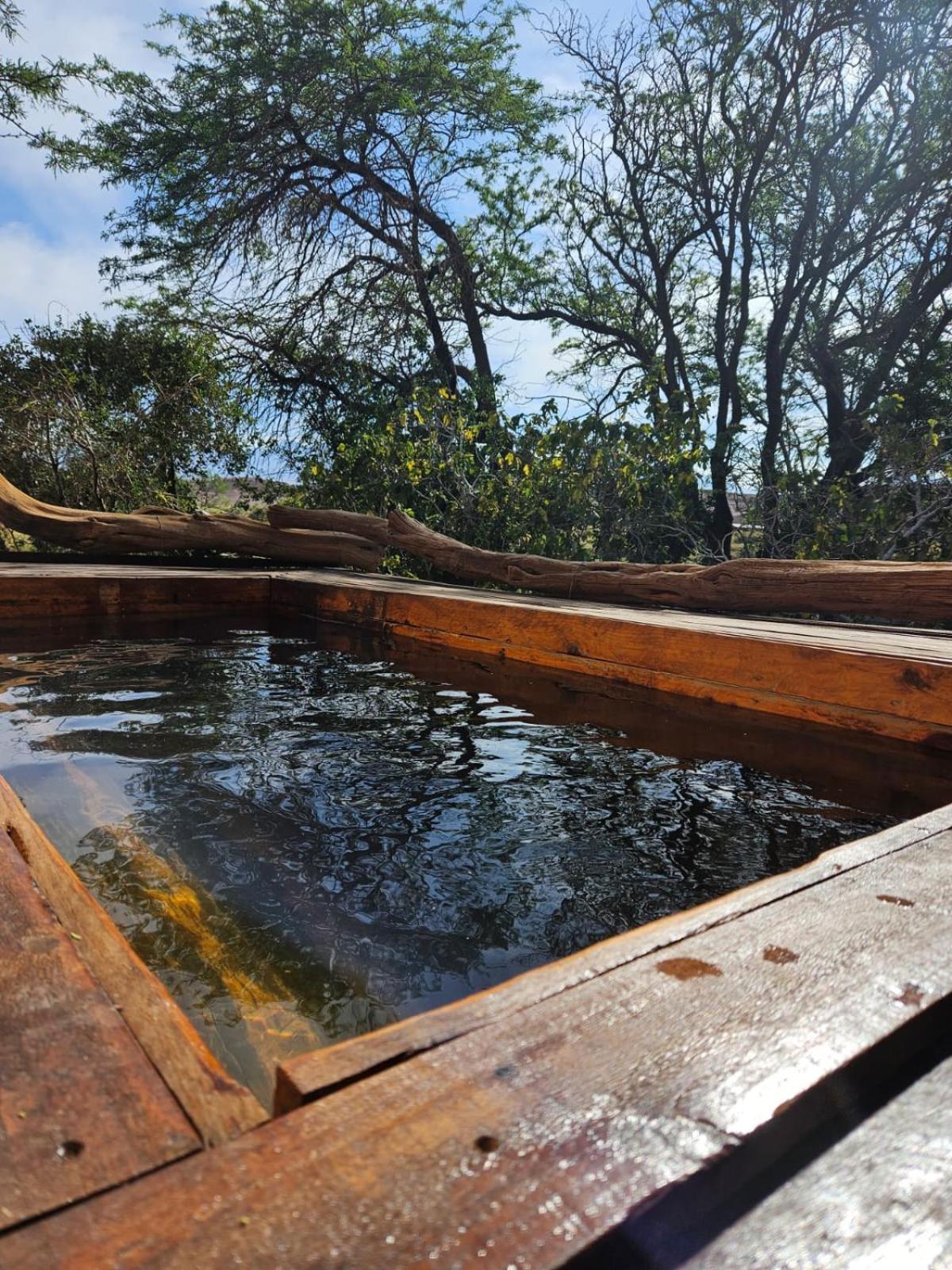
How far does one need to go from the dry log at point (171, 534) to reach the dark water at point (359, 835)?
3.31 meters

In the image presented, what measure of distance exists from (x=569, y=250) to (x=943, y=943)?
10.9 m

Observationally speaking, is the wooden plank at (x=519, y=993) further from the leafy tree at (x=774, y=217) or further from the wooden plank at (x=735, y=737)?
the leafy tree at (x=774, y=217)

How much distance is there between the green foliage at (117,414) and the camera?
9.29 m

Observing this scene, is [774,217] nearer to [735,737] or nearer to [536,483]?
[536,483]

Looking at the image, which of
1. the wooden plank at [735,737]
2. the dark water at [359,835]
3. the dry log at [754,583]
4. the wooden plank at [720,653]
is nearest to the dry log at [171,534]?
the dry log at [754,583]

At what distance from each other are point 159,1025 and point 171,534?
658 centimetres

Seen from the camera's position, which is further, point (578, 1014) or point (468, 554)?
point (468, 554)

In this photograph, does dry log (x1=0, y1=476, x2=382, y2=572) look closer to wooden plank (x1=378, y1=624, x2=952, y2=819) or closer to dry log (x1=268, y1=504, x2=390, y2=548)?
dry log (x1=268, y1=504, x2=390, y2=548)

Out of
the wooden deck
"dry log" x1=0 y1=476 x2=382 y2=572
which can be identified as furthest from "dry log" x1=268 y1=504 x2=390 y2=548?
the wooden deck

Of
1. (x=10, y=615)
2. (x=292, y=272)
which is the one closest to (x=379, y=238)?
(x=292, y=272)

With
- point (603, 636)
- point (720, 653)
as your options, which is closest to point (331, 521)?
point (603, 636)

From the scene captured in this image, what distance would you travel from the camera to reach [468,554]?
5809 millimetres

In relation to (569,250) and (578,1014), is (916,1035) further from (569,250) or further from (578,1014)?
(569,250)

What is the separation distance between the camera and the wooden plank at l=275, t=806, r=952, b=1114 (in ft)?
2.32
